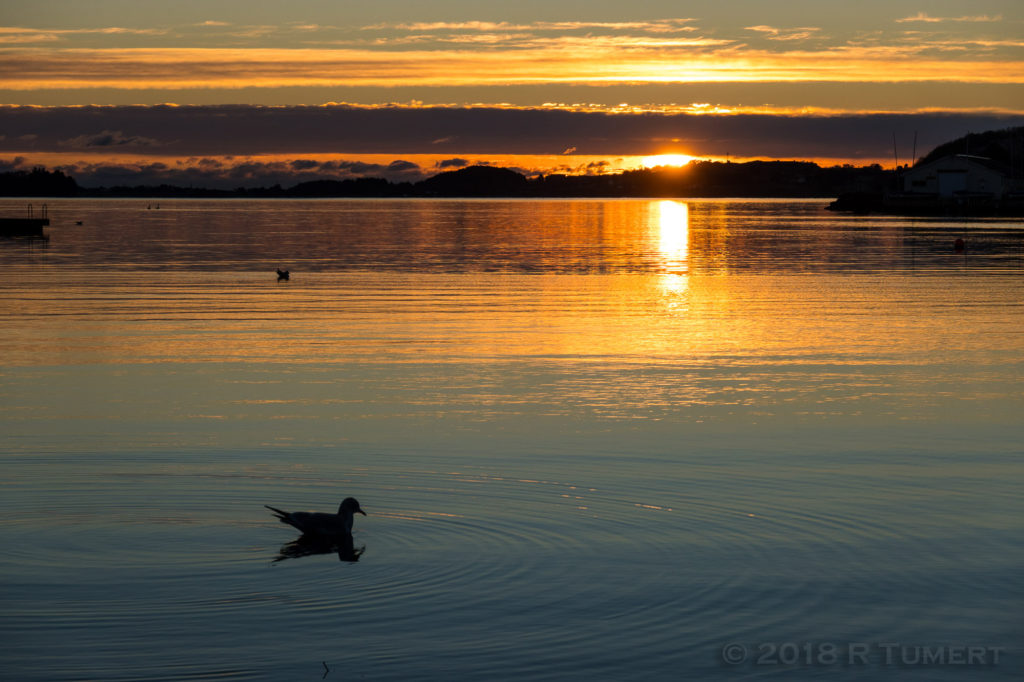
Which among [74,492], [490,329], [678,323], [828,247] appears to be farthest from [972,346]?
[828,247]

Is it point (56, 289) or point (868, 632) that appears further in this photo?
point (56, 289)

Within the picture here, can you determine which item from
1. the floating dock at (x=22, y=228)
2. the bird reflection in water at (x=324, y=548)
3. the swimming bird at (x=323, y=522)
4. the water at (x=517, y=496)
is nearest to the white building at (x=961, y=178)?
the floating dock at (x=22, y=228)

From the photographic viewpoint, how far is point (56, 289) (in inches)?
1821

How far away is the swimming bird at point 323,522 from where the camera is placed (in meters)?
12.8

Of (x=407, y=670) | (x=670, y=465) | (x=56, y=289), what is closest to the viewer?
(x=407, y=670)

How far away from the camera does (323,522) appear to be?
41.9 feet

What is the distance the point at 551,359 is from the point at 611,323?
7.95m

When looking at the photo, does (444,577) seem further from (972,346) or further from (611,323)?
(611,323)

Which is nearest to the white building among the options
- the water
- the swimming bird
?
the water

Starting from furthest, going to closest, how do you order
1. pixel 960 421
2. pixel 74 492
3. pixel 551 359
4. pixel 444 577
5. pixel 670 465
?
pixel 551 359
pixel 960 421
pixel 670 465
pixel 74 492
pixel 444 577

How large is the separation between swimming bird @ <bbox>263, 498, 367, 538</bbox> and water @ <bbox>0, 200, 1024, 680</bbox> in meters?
0.34

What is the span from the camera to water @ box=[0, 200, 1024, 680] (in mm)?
10250

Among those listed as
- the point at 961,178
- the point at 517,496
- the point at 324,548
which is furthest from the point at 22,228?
the point at 961,178

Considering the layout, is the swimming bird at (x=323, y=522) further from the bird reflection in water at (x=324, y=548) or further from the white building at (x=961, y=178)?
the white building at (x=961, y=178)
